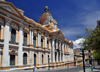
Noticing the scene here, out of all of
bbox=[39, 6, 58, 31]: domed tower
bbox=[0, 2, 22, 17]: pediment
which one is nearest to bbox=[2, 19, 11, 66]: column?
bbox=[0, 2, 22, 17]: pediment

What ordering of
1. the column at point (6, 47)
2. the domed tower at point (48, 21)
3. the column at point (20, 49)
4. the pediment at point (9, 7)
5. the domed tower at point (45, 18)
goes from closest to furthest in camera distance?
the column at point (6, 47) < the pediment at point (9, 7) < the column at point (20, 49) < the domed tower at point (48, 21) < the domed tower at point (45, 18)

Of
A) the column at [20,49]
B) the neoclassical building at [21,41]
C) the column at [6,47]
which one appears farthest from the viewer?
the column at [20,49]

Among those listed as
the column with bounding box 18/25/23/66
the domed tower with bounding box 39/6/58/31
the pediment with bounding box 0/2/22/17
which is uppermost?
the domed tower with bounding box 39/6/58/31

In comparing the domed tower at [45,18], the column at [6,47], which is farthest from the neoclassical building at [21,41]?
the domed tower at [45,18]

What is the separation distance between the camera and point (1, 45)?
21703mm

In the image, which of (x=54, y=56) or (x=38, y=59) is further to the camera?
(x=54, y=56)

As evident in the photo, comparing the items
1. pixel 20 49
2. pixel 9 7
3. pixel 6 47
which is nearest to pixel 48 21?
pixel 20 49

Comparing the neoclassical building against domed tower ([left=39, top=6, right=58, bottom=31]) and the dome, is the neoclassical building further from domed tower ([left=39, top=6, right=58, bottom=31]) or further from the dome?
the dome

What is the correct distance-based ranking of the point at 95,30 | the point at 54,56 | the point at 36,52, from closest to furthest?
the point at 95,30, the point at 36,52, the point at 54,56

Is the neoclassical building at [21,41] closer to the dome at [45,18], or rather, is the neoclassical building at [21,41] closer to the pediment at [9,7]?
the pediment at [9,7]

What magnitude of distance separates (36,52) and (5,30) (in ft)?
40.0

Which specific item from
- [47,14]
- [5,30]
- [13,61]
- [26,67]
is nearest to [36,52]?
[26,67]

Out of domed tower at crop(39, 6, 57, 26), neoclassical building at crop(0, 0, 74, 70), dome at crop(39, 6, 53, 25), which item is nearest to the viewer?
neoclassical building at crop(0, 0, 74, 70)

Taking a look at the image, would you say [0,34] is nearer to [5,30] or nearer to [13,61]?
[5,30]
